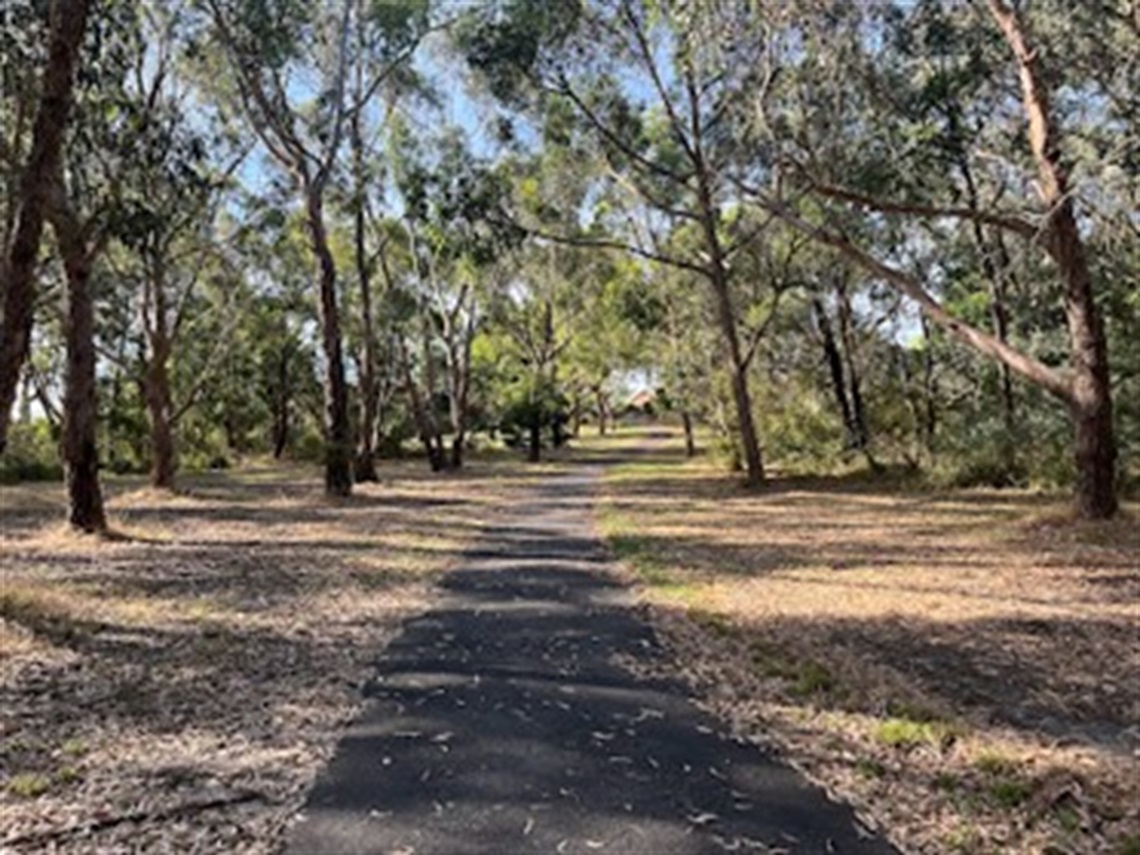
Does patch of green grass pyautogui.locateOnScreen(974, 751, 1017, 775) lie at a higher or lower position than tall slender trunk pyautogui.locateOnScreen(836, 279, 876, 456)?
lower

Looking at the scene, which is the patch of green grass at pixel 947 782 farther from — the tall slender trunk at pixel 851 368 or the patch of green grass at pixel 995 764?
the tall slender trunk at pixel 851 368

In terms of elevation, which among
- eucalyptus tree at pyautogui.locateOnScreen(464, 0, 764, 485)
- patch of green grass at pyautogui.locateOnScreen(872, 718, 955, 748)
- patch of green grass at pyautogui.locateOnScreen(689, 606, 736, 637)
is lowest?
patch of green grass at pyautogui.locateOnScreen(872, 718, 955, 748)

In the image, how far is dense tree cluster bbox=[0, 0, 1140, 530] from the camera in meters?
12.0

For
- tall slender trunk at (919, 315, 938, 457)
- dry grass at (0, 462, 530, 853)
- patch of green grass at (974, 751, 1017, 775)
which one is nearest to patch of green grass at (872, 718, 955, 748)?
patch of green grass at (974, 751, 1017, 775)

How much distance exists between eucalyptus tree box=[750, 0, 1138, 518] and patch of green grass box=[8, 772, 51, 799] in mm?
10075

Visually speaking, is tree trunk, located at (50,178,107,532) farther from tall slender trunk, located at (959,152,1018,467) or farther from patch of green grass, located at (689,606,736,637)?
tall slender trunk, located at (959,152,1018,467)

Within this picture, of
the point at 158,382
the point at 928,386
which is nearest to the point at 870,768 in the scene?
the point at 158,382

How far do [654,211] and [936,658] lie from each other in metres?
18.9

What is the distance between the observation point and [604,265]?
37.1 meters

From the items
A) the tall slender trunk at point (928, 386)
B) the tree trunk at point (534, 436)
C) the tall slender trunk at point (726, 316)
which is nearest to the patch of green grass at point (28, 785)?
the tall slender trunk at point (726, 316)

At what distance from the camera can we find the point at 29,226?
24.3ft

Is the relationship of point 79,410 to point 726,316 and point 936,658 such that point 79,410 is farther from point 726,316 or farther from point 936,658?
point 726,316

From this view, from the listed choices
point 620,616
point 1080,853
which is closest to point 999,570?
point 620,616

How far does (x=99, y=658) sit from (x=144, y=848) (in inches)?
133
